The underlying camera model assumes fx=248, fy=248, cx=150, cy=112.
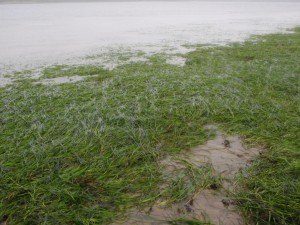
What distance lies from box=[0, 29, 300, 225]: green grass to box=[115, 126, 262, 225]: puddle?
103 mm

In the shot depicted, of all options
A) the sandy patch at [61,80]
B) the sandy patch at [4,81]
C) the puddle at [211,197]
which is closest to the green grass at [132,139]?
the puddle at [211,197]

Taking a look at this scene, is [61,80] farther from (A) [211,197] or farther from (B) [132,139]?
(A) [211,197]

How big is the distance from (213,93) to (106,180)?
306 centimetres

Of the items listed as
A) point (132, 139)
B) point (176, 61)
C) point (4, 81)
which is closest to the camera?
point (132, 139)

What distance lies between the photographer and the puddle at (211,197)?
2.19 m

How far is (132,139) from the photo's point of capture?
3.39m

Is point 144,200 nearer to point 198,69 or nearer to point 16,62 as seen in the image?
point 198,69

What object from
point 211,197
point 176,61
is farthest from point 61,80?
point 211,197

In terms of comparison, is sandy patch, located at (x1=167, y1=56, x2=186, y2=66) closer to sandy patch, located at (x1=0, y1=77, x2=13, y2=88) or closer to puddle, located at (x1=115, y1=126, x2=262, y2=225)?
sandy patch, located at (x1=0, y1=77, x2=13, y2=88)

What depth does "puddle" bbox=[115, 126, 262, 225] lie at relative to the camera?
Answer: 86.1 inches

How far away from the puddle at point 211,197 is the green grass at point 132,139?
10 cm

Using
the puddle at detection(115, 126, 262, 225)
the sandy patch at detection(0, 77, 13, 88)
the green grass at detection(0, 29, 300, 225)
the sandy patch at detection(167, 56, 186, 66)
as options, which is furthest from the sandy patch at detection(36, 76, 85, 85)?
the puddle at detection(115, 126, 262, 225)

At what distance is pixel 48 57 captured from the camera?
9555 mm

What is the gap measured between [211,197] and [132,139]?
4.47 feet
